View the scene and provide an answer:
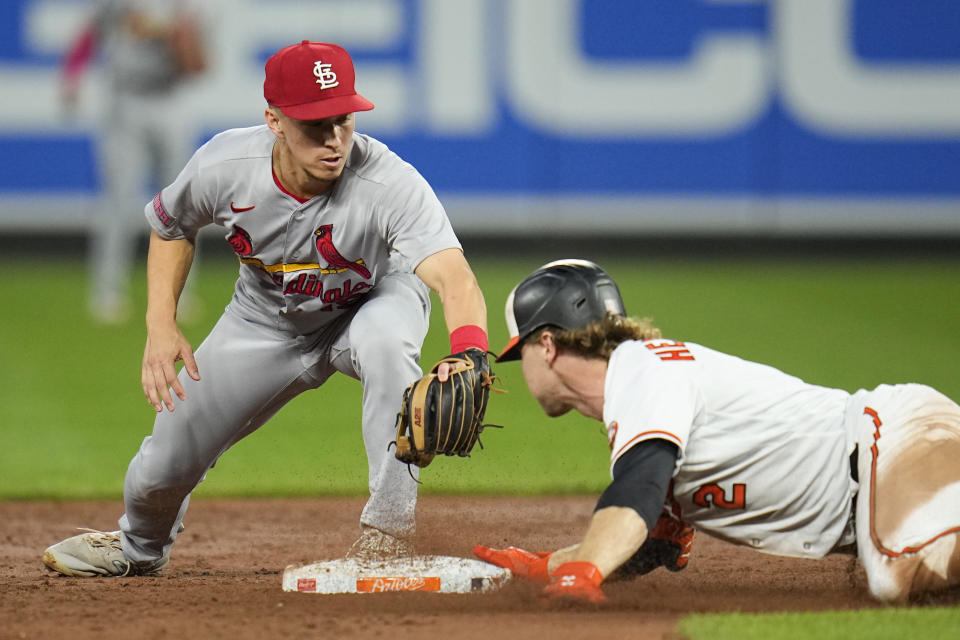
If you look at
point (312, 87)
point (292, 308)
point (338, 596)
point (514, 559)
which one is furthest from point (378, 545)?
point (312, 87)

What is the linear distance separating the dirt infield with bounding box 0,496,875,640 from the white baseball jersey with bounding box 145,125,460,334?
931 millimetres

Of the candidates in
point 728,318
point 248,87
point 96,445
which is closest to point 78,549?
point 96,445

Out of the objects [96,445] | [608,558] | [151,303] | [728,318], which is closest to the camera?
[608,558]

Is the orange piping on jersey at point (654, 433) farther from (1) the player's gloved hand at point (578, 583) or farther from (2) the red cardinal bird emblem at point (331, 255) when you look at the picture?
(2) the red cardinal bird emblem at point (331, 255)

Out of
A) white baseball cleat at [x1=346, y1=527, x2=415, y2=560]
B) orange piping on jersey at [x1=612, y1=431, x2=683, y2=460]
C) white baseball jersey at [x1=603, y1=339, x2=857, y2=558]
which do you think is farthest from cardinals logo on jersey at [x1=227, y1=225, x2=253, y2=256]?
orange piping on jersey at [x1=612, y1=431, x2=683, y2=460]

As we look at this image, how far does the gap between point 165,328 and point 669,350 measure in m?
1.74

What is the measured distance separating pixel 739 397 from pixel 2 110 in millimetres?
11987

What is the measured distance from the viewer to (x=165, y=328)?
4.38 metres

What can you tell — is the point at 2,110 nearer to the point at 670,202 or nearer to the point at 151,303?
the point at 670,202

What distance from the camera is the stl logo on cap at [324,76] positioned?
13.2 ft

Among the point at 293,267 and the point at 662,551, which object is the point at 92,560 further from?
the point at 662,551

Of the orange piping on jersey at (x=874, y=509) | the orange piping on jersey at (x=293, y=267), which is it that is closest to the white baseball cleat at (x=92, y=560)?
the orange piping on jersey at (x=293, y=267)

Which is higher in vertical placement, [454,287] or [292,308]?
[454,287]

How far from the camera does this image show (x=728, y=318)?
11133mm
